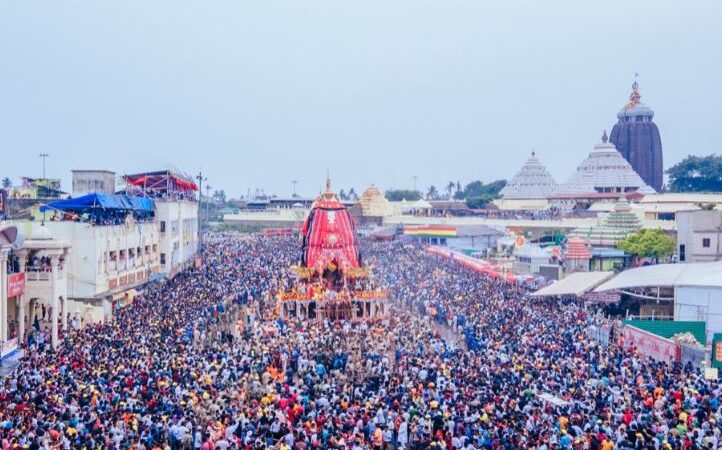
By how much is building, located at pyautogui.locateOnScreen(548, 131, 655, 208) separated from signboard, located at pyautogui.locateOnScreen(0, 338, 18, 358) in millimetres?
70319

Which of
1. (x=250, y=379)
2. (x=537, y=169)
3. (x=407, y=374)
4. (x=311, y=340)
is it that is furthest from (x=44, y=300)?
(x=537, y=169)

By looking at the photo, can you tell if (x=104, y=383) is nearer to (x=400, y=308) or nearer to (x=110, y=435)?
(x=110, y=435)

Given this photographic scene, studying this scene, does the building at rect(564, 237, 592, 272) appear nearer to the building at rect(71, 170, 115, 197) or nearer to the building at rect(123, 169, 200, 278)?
the building at rect(123, 169, 200, 278)

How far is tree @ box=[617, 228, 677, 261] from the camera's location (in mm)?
48969

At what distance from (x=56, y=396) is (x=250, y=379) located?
15.3 ft

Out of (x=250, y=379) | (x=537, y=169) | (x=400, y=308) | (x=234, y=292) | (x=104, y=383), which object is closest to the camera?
(x=104, y=383)

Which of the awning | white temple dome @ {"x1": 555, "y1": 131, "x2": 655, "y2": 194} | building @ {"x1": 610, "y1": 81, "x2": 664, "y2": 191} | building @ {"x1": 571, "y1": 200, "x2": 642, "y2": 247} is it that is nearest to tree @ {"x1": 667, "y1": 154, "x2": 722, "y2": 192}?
white temple dome @ {"x1": 555, "y1": 131, "x2": 655, "y2": 194}

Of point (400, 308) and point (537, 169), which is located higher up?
point (537, 169)

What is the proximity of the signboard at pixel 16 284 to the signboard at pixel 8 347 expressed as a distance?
1.85 meters

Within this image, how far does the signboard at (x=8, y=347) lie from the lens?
25453 millimetres

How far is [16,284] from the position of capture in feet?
94.4

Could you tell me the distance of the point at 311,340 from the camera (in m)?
28.2

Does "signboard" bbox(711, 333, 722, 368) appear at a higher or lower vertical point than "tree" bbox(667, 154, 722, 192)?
lower

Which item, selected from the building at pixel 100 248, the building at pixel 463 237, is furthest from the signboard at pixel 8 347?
the building at pixel 463 237
